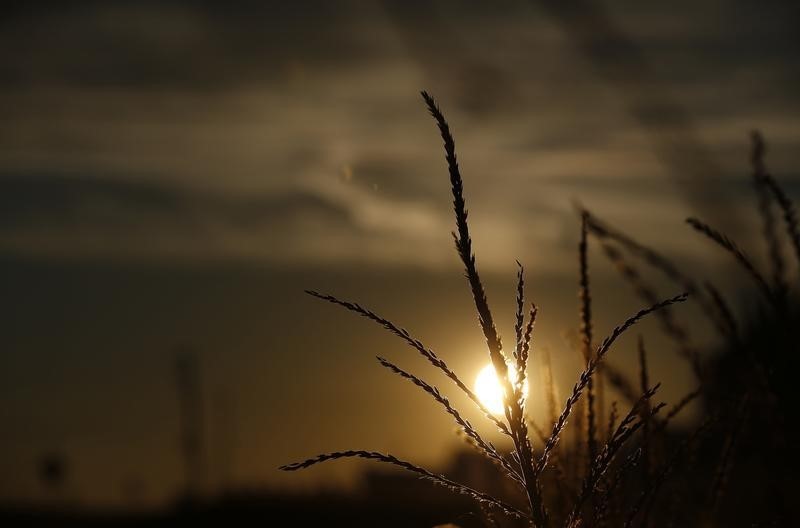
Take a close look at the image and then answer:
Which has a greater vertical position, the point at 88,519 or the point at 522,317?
the point at 88,519

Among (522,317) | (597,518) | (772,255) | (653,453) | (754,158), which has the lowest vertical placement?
(597,518)

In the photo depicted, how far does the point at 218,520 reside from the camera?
23719mm

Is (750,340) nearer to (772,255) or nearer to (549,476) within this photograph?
(772,255)

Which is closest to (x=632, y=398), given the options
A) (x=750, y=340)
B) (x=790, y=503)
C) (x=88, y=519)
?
(x=750, y=340)

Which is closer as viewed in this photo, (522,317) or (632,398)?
(522,317)

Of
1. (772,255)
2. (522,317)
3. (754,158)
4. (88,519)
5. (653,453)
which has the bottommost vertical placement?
(653,453)

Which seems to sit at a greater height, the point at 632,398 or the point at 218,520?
the point at 218,520

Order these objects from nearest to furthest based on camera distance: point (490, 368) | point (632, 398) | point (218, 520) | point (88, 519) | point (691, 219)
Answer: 1. point (490, 368)
2. point (691, 219)
3. point (632, 398)
4. point (218, 520)
5. point (88, 519)

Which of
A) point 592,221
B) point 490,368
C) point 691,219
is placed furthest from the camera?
point 592,221

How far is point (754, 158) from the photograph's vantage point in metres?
3.55

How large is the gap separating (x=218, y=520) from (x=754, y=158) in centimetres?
2150

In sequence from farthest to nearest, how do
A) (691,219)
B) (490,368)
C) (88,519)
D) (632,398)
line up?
1. (88,519)
2. (632,398)
3. (691,219)
4. (490,368)

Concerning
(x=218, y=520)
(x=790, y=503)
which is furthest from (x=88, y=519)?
(x=790, y=503)

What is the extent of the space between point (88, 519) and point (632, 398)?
25327mm
